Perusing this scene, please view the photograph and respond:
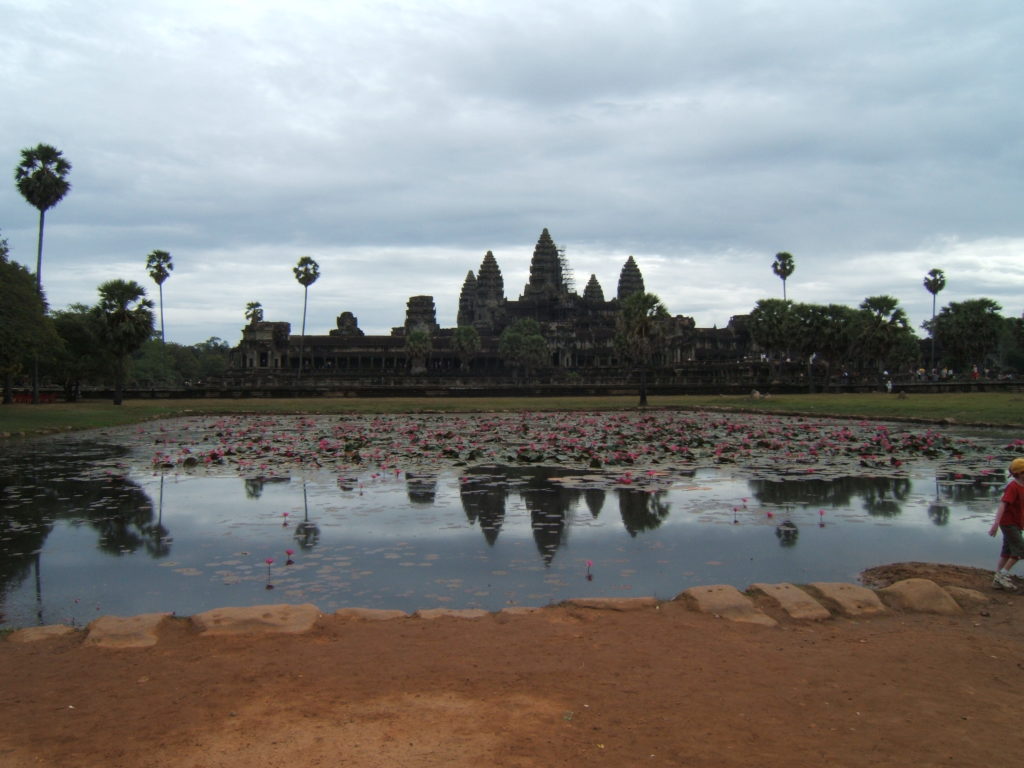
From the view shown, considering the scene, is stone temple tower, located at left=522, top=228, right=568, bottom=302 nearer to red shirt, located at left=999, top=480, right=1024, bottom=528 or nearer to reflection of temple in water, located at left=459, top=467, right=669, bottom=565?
reflection of temple in water, located at left=459, top=467, right=669, bottom=565

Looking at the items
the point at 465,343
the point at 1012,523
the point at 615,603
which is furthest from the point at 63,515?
the point at 465,343

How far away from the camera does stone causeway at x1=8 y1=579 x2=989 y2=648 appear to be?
5754 millimetres

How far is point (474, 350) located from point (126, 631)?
10358 centimetres

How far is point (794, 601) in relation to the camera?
6.35 meters

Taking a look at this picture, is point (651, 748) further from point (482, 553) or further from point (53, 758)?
point (482, 553)

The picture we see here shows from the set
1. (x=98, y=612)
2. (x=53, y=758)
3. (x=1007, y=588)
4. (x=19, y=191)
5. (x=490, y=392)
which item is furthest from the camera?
(x=490, y=392)

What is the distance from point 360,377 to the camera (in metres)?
96.5

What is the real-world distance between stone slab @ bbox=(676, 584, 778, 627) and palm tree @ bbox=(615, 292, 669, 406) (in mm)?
35563

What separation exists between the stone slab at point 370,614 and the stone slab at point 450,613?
127mm

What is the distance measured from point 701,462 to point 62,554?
11.3 metres

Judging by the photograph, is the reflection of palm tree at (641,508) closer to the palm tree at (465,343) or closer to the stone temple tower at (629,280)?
the palm tree at (465,343)

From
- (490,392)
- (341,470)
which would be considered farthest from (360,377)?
(341,470)

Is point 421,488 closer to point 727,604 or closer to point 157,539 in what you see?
point 157,539

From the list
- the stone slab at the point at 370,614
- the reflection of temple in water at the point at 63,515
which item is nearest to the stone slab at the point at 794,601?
the stone slab at the point at 370,614
